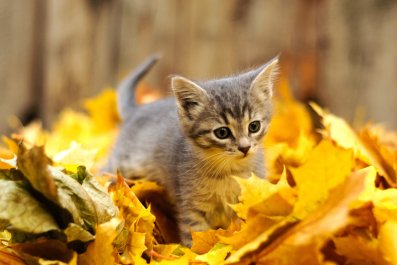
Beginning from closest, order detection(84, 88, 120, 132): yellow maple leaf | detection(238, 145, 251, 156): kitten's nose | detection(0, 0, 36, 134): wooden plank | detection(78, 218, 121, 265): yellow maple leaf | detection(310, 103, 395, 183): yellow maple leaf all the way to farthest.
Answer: detection(78, 218, 121, 265): yellow maple leaf
detection(310, 103, 395, 183): yellow maple leaf
detection(238, 145, 251, 156): kitten's nose
detection(84, 88, 120, 132): yellow maple leaf
detection(0, 0, 36, 134): wooden plank

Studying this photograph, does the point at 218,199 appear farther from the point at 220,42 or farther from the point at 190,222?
the point at 220,42

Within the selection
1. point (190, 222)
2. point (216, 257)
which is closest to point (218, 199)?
point (190, 222)

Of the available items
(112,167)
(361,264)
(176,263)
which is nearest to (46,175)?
(176,263)

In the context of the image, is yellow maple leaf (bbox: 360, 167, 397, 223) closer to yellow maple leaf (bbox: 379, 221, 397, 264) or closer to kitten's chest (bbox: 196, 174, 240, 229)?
yellow maple leaf (bbox: 379, 221, 397, 264)

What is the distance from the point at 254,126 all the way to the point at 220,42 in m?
1.45

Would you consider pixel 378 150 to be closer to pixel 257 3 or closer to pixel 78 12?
pixel 257 3

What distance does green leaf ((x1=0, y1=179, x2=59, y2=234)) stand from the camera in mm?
882

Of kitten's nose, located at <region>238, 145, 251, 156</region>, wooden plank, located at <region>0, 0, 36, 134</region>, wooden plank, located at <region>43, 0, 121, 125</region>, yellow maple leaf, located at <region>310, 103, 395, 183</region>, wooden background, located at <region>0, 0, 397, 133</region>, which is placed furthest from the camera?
wooden plank, located at <region>0, 0, 36, 134</region>

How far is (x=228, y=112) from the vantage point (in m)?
1.41

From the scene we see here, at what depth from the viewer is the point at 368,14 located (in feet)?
8.88

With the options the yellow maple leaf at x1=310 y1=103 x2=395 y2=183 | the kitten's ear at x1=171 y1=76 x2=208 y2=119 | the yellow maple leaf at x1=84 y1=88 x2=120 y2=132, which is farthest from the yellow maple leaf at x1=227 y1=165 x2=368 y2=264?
the yellow maple leaf at x1=84 y1=88 x2=120 y2=132

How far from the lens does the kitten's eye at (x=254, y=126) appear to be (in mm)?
1432

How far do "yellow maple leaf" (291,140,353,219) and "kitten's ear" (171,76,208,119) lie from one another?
606 mm

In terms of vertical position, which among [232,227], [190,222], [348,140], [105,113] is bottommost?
[105,113]
